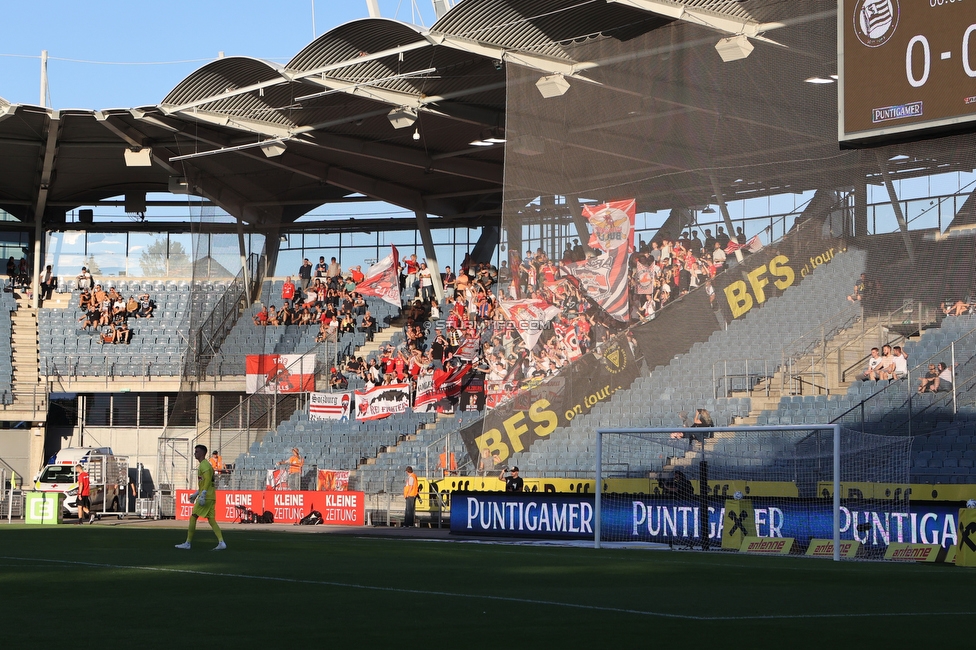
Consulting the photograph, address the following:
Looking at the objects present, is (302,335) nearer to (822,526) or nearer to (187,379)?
(187,379)

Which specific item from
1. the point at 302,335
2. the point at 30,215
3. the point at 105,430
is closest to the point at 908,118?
the point at 302,335

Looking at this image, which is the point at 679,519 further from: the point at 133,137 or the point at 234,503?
the point at 133,137

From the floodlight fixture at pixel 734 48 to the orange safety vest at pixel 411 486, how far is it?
12.0m

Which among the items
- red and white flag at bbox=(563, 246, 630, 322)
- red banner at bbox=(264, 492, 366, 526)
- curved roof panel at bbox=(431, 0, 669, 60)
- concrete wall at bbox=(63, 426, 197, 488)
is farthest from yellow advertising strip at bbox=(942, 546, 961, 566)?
concrete wall at bbox=(63, 426, 197, 488)

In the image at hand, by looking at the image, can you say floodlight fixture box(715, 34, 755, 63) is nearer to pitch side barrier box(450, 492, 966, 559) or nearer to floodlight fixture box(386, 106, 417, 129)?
pitch side barrier box(450, 492, 966, 559)

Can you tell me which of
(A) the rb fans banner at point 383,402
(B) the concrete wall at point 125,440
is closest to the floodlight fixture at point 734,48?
(A) the rb fans banner at point 383,402

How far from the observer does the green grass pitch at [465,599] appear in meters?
9.08

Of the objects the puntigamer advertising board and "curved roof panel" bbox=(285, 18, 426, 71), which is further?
"curved roof panel" bbox=(285, 18, 426, 71)

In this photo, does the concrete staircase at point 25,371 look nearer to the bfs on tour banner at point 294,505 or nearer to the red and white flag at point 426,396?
the bfs on tour banner at point 294,505

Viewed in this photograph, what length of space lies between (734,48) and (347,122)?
13.7 meters

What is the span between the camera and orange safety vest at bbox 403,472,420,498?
98.2 feet

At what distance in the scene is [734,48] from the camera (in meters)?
26.3

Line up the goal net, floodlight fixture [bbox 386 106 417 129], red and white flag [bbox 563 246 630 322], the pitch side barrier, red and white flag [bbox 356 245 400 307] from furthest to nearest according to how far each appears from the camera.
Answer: red and white flag [bbox 356 245 400 307] → floodlight fixture [bbox 386 106 417 129] → red and white flag [bbox 563 246 630 322] → the goal net → the pitch side barrier

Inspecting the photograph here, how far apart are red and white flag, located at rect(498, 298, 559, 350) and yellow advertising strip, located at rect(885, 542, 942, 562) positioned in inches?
422
